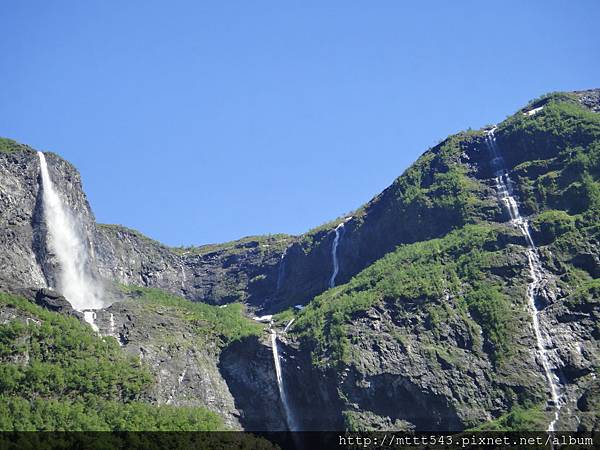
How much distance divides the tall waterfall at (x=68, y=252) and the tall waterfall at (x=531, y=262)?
54.1 metres

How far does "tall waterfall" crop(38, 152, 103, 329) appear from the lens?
352 ft

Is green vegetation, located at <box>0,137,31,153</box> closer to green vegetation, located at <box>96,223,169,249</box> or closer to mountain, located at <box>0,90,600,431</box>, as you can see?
mountain, located at <box>0,90,600,431</box>

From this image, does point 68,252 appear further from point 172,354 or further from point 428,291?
point 428,291

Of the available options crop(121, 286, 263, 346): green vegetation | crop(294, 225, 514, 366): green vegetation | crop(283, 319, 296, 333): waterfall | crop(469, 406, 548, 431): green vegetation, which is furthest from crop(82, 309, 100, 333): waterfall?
crop(469, 406, 548, 431): green vegetation

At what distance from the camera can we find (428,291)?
100m

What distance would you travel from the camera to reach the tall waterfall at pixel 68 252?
107 metres

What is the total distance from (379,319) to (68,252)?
135ft

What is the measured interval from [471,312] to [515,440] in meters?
20.3

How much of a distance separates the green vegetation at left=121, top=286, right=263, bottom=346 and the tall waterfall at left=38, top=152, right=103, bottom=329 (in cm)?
640

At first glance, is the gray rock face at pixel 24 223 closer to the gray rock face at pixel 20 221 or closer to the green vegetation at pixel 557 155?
the gray rock face at pixel 20 221

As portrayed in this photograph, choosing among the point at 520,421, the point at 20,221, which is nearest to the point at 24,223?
the point at 20,221

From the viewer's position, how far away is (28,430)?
73.3 metres

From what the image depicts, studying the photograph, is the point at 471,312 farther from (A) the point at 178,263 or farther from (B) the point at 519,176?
(A) the point at 178,263

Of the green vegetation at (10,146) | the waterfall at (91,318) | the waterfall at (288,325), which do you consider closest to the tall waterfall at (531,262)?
the waterfall at (288,325)
